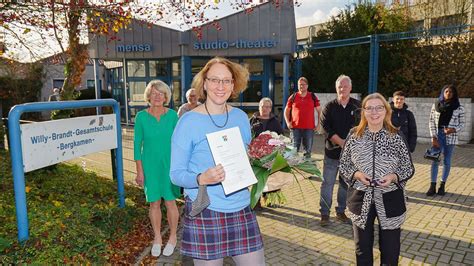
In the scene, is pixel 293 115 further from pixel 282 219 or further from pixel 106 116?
pixel 106 116

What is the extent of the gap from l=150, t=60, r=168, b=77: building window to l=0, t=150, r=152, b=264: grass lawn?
423 inches

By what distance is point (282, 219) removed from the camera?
520cm

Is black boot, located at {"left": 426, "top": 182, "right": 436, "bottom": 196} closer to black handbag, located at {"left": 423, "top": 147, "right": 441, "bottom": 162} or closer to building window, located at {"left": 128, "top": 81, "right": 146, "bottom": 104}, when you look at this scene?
black handbag, located at {"left": 423, "top": 147, "right": 441, "bottom": 162}

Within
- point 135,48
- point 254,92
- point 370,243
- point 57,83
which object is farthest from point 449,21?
point 57,83

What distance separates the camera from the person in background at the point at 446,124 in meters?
6.04

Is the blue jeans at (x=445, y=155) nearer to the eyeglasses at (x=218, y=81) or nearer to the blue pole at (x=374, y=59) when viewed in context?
the eyeglasses at (x=218, y=81)

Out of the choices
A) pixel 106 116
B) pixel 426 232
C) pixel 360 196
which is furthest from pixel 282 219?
pixel 106 116

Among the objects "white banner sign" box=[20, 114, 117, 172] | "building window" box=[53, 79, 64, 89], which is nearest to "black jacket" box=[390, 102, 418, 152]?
"white banner sign" box=[20, 114, 117, 172]

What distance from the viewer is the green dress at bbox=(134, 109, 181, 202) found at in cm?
383

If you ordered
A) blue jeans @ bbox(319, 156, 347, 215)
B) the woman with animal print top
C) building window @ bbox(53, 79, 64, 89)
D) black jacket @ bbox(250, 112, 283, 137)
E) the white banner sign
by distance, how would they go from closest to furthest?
the woman with animal print top
the white banner sign
blue jeans @ bbox(319, 156, 347, 215)
black jacket @ bbox(250, 112, 283, 137)
building window @ bbox(53, 79, 64, 89)

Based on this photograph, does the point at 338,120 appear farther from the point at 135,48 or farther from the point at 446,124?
the point at 135,48

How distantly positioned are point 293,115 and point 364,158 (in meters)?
4.07

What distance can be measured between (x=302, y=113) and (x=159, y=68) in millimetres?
11137

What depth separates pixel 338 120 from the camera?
4.71 m
